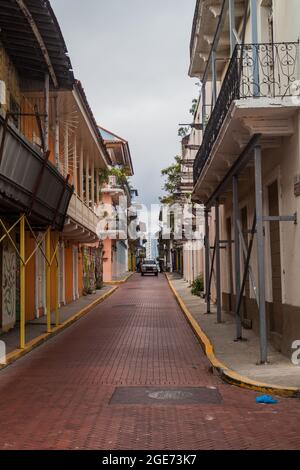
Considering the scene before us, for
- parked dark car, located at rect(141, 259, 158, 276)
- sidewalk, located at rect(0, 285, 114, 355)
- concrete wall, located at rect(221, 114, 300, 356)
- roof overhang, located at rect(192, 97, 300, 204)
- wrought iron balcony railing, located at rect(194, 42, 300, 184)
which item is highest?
wrought iron balcony railing, located at rect(194, 42, 300, 184)

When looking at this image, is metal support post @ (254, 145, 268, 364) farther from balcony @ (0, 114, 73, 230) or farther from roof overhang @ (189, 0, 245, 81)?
roof overhang @ (189, 0, 245, 81)

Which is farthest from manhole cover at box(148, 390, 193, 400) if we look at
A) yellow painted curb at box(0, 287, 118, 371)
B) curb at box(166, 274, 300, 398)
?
yellow painted curb at box(0, 287, 118, 371)

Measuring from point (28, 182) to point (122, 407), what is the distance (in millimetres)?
6219

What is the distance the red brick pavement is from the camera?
19.7 ft

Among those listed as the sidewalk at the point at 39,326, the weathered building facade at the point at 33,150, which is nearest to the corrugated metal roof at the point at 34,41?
the weathered building facade at the point at 33,150

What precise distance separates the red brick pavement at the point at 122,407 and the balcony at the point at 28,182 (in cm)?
304

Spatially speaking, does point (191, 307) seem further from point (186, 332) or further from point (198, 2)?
point (198, 2)

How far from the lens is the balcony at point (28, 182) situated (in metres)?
10.7

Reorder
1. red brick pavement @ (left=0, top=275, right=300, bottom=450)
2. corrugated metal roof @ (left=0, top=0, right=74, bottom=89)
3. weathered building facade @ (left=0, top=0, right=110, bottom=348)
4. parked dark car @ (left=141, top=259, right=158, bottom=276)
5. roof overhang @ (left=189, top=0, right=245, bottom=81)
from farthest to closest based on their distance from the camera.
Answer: parked dark car @ (left=141, top=259, right=158, bottom=276)
roof overhang @ (left=189, top=0, right=245, bottom=81)
corrugated metal roof @ (left=0, top=0, right=74, bottom=89)
weathered building facade @ (left=0, top=0, right=110, bottom=348)
red brick pavement @ (left=0, top=275, right=300, bottom=450)

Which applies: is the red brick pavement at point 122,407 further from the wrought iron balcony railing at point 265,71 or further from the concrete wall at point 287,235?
the wrought iron balcony railing at point 265,71

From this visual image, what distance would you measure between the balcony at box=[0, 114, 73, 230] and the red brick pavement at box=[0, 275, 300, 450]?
3041 millimetres

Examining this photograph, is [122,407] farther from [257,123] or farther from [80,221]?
[80,221]

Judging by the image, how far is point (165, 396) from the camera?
816cm

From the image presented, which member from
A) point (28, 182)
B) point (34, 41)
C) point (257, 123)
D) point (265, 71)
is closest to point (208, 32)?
point (34, 41)
